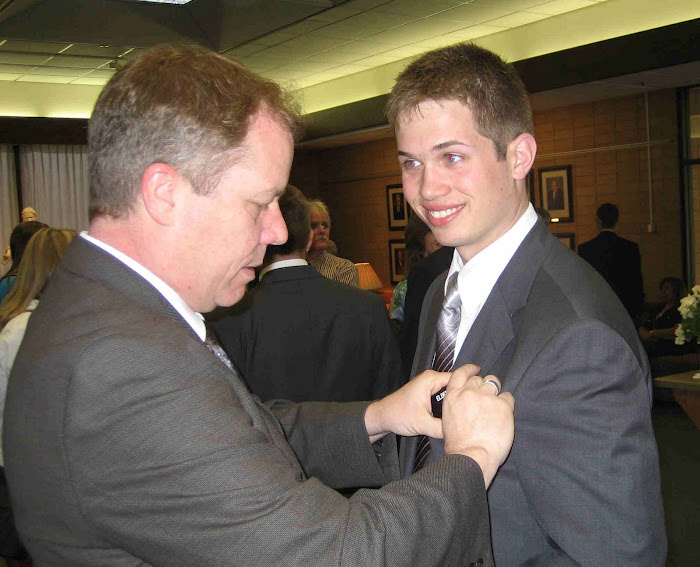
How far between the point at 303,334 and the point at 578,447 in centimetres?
184

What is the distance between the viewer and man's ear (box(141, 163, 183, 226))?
110cm

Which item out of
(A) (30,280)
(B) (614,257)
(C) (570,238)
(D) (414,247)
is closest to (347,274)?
(D) (414,247)

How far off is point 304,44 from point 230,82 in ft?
22.9

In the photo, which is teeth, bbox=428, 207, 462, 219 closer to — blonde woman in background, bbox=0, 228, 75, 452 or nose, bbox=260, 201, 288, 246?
nose, bbox=260, 201, 288, 246

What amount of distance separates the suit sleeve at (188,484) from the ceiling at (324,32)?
5307mm

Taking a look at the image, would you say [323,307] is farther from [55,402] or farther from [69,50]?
[69,50]

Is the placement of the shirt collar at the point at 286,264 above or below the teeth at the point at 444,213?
below

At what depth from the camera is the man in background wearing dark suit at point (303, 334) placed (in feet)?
9.48

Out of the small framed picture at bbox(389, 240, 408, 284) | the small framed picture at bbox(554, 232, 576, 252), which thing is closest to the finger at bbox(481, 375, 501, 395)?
the small framed picture at bbox(554, 232, 576, 252)

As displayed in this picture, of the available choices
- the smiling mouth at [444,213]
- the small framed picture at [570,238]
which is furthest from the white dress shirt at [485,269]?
the small framed picture at [570,238]

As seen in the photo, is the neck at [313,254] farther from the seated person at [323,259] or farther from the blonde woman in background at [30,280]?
the blonde woman in background at [30,280]

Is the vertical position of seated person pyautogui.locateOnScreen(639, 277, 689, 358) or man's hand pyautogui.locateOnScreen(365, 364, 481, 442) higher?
man's hand pyautogui.locateOnScreen(365, 364, 481, 442)

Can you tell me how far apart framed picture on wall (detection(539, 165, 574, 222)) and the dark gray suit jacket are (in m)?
6.14

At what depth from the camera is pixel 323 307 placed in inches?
115
